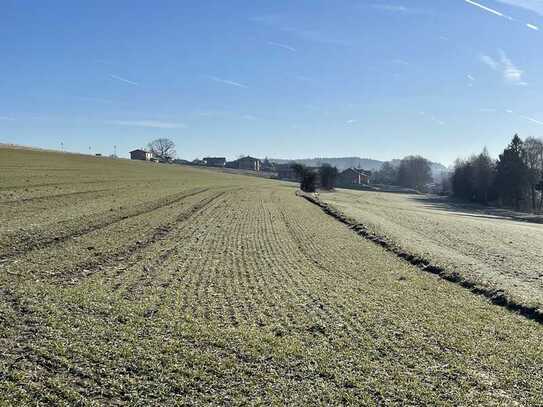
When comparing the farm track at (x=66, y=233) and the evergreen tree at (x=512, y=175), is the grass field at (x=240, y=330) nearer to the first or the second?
the farm track at (x=66, y=233)

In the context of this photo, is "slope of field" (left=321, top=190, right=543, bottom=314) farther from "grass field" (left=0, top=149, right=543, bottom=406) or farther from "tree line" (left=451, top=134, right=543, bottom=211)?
"tree line" (left=451, top=134, right=543, bottom=211)

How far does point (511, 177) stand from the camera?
97.1 metres

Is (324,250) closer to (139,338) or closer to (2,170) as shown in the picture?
(139,338)

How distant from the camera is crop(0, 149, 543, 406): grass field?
8141 millimetres

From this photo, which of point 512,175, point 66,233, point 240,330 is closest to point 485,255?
point 240,330

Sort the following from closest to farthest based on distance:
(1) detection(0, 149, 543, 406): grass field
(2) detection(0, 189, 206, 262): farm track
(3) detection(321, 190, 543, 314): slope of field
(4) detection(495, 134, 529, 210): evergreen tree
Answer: (1) detection(0, 149, 543, 406): grass field < (3) detection(321, 190, 543, 314): slope of field < (2) detection(0, 189, 206, 262): farm track < (4) detection(495, 134, 529, 210): evergreen tree

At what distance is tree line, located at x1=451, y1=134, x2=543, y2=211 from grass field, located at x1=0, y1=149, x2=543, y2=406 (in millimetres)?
89093

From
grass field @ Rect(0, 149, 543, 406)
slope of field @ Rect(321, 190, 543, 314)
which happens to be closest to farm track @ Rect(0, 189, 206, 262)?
grass field @ Rect(0, 149, 543, 406)

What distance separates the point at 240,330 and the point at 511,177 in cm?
10106

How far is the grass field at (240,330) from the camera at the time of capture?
8.14 m

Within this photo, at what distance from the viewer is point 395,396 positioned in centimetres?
812

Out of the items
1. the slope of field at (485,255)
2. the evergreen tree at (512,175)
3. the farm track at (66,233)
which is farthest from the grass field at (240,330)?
the evergreen tree at (512,175)

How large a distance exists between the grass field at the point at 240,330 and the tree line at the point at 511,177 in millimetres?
89093

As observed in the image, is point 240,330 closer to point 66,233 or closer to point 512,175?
point 66,233
